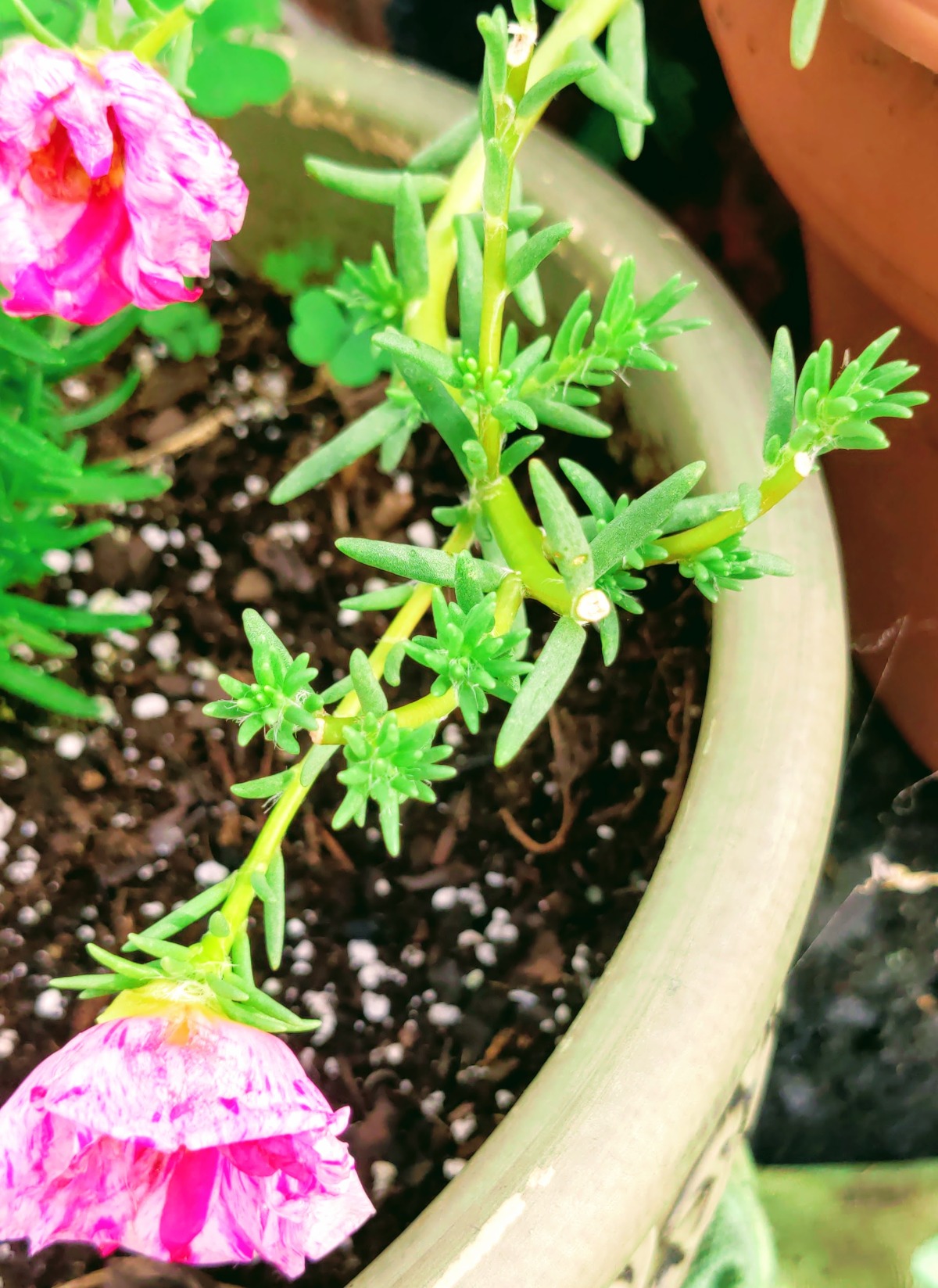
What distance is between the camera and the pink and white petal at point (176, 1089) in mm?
368

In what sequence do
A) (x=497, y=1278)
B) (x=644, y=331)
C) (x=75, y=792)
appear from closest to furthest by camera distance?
(x=497, y=1278) → (x=644, y=331) → (x=75, y=792)

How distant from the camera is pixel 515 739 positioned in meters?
0.44

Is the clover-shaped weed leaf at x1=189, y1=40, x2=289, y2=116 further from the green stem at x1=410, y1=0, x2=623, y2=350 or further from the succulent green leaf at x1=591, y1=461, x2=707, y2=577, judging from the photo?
the succulent green leaf at x1=591, y1=461, x2=707, y2=577

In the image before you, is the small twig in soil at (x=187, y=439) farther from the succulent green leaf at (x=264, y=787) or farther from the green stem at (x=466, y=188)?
the succulent green leaf at (x=264, y=787)

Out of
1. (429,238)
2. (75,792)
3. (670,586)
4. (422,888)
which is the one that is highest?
(429,238)

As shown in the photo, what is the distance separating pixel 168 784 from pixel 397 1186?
0.34 m

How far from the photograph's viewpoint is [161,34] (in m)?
0.48

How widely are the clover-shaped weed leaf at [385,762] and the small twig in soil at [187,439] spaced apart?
0.55 meters

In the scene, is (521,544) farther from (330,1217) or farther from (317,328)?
(317,328)

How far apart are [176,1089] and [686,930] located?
0.89 feet

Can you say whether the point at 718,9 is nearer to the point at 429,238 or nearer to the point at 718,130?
the point at 429,238

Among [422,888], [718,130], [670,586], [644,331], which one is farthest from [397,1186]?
[718,130]

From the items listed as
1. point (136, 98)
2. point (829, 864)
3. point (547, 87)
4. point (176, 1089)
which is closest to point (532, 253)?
point (547, 87)

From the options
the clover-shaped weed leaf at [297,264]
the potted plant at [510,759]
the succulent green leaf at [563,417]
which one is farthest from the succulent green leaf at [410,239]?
the clover-shaped weed leaf at [297,264]
